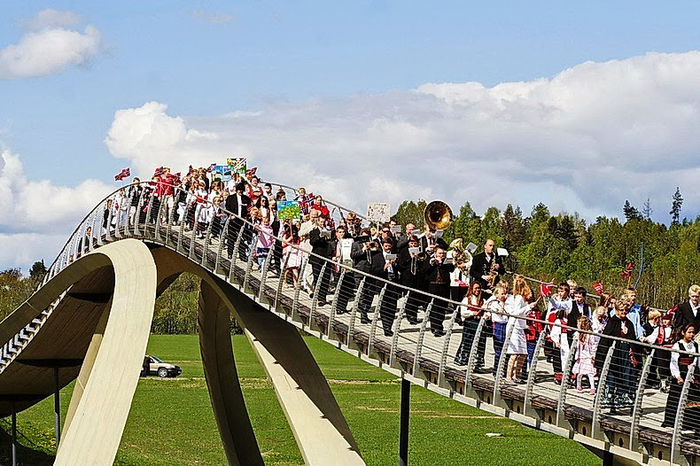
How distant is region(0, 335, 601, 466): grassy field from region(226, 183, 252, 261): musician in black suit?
51.9ft

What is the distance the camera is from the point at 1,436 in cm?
4369

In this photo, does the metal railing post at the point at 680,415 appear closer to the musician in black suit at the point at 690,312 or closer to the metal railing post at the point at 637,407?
the metal railing post at the point at 637,407

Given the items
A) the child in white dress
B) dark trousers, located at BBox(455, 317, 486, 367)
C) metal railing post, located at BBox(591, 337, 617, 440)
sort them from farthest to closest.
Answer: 1. dark trousers, located at BBox(455, 317, 486, 367)
2. the child in white dress
3. metal railing post, located at BBox(591, 337, 617, 440)

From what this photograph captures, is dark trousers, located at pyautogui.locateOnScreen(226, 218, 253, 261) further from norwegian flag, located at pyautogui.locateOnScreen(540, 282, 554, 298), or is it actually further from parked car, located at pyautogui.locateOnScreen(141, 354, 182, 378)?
parked car, located at pyautogui.locateOnScreen(141, 354, 182, 378)

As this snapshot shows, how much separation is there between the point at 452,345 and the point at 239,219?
21.8 feet

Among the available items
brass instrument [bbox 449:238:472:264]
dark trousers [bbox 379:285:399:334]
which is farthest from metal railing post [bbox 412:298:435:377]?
brass instrument [bbox 449:238:472:264]

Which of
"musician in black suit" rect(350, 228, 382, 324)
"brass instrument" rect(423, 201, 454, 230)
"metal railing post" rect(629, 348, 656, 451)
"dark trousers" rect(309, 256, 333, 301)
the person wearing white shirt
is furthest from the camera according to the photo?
"brass instrument" rect(423, 201, 454, 230)

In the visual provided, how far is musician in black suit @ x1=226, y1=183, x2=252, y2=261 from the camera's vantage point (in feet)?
77.4

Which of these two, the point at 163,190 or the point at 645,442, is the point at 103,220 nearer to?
the point at 163,190

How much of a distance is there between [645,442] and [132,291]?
14244mm

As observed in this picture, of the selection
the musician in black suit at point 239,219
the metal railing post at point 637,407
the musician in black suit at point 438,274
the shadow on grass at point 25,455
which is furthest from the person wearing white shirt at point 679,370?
the shadow on grass at point 25,455

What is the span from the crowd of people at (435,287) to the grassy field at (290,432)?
15.2m

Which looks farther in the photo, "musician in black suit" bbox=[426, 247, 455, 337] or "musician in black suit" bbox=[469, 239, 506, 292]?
"musician in black suit" bbox=[426, 247, 455, 337]

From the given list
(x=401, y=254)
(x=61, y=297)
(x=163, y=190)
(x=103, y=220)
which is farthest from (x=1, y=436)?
(x=401, y=254)
